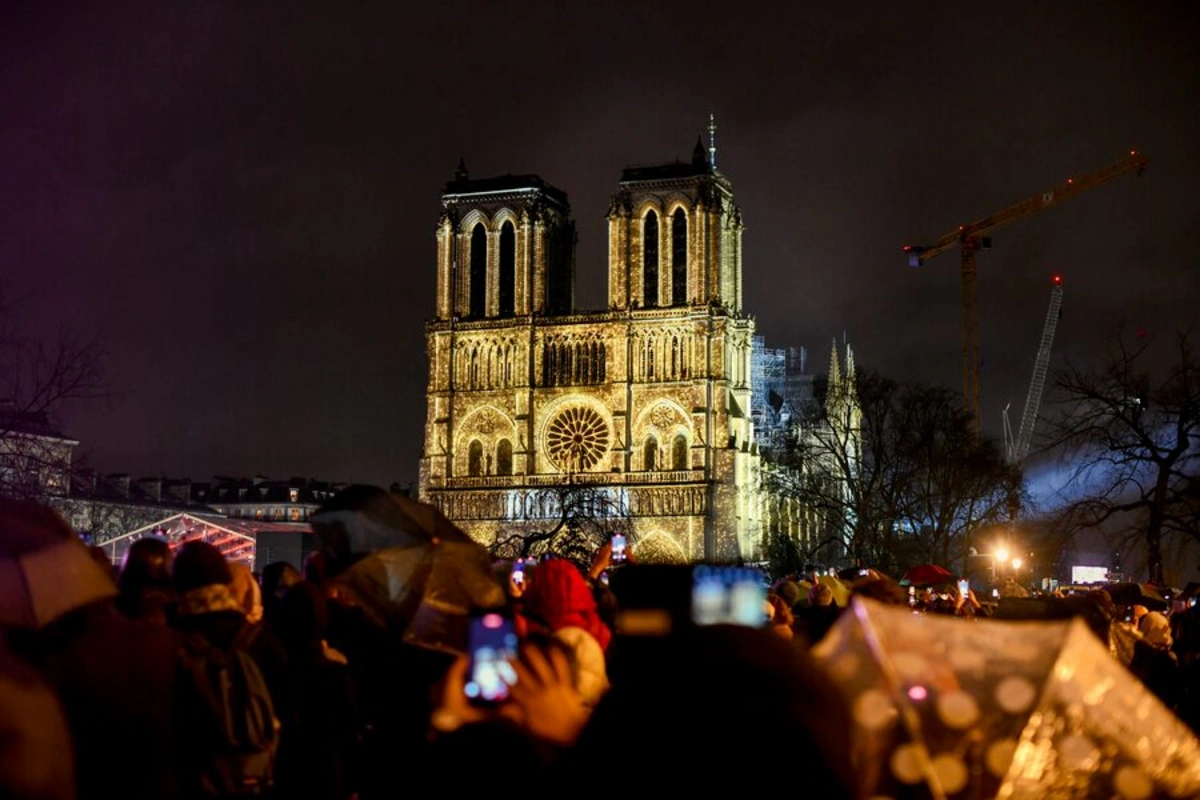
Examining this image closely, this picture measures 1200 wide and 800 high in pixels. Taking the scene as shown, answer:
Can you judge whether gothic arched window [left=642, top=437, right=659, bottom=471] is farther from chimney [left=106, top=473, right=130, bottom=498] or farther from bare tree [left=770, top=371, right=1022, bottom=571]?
chimney [left=106, top=473, right=130, bottom=498]

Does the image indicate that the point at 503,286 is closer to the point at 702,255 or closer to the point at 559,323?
the point at 559,323

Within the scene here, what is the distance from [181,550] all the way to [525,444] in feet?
227

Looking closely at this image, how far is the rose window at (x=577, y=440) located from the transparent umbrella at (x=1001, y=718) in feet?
234

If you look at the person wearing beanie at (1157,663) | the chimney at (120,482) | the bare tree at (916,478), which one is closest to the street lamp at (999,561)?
the bare tree at (916,478)

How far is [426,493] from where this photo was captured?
7662 centimetres

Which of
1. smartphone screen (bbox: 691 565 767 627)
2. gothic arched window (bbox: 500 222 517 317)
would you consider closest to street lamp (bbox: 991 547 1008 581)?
smartphone screen (bbox: 691 565 767 627)

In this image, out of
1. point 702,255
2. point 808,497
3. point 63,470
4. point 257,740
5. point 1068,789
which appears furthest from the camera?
point 702,255

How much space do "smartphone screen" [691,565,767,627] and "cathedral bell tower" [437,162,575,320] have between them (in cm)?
7239

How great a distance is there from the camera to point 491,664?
215 inches

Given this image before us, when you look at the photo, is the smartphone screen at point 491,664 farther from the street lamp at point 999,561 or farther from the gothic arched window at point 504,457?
the gothic arched window at point 504,457

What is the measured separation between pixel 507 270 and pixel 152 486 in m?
50.3

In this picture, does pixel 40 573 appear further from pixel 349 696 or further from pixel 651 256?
pixel 651 256

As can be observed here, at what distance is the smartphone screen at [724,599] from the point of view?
3838mm

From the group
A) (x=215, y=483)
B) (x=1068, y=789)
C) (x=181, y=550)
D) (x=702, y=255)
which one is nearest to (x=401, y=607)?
(x=181, y=550)
